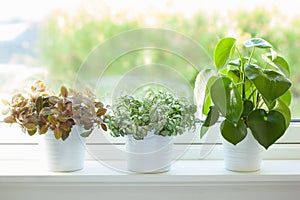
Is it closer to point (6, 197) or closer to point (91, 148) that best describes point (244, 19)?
point (91, 148)

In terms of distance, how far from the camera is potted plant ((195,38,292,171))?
1.21 meters

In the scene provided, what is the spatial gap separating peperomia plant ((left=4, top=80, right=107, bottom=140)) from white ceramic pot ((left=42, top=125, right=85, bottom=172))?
0.06 feet

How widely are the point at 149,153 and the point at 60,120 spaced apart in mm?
251

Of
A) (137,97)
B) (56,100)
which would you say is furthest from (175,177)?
(56,100)

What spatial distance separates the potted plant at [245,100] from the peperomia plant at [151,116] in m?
0.06

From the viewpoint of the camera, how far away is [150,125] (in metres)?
1.22

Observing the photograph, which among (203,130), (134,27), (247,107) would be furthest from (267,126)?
(134,27)

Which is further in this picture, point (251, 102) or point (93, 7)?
point (93, 7)

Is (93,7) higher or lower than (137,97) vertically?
higher

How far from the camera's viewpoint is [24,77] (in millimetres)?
1453

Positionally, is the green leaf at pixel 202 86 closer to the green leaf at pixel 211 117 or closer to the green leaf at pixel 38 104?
the green leaf at pixel 211 117

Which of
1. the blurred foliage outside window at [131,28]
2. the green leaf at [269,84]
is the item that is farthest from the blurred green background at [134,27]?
the green leaf at [269,84]

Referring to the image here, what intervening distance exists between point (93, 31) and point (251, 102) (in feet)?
1.72

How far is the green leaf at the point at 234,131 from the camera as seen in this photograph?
124 centimetres
